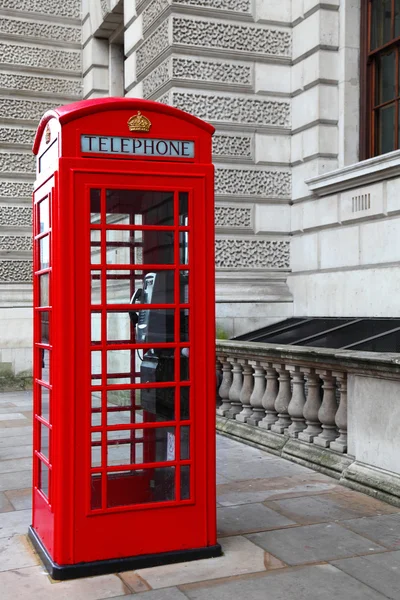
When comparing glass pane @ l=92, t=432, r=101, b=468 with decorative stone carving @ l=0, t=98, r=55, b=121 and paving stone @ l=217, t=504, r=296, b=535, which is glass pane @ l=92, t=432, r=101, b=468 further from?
decorative stone carving @ l=0, t=98, r=55, b=121

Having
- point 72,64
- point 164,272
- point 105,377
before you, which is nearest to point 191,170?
point 164,272

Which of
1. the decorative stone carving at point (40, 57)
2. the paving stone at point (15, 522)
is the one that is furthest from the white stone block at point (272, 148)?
the paving stone at point (15, 522)

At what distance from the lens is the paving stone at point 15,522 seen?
4785 millimetres

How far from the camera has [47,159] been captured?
4.27 meters

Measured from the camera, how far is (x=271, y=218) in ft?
32.2

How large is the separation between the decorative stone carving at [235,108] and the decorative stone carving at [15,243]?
492 centimetres

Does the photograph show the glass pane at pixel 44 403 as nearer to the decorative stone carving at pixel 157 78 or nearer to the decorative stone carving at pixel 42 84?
A: the decorative stone carving at pixel 157 78

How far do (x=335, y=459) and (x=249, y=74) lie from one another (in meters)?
5.41

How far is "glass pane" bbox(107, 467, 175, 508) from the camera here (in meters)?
4.11

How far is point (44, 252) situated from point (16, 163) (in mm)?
9628

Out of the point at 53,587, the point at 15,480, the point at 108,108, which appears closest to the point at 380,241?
the point at 15,480

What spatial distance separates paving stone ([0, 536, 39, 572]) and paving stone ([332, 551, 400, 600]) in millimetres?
1608

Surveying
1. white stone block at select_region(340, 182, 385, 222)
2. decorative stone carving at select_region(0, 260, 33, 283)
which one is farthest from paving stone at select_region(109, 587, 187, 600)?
decorative stone carving at select_region(0, 260, 33, 283)

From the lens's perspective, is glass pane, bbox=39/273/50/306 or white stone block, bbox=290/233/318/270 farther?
white stone block, bbox=290/233/318/270
